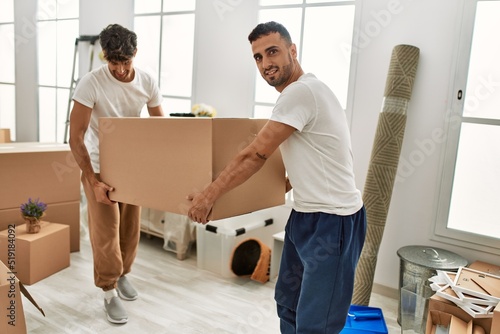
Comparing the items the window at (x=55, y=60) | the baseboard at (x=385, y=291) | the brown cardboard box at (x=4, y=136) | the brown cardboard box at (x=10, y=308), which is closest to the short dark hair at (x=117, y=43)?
the brown cardboard box at (x=10, y=308)

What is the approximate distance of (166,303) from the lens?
2.53 metres

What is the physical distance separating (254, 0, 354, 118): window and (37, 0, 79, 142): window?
2.64 m

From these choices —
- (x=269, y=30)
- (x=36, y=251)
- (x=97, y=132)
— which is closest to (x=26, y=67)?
(x=36, y=251)

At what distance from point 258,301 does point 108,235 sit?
95cm

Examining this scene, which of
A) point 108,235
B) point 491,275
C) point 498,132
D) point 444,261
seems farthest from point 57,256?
point 498,132

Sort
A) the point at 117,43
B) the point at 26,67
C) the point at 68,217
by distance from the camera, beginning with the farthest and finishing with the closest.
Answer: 1. the point at 26,67
2. the point at 68,217
3. the point at 117,43

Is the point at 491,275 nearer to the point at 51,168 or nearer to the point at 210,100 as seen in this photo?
the point at 210,100

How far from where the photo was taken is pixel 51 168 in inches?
122

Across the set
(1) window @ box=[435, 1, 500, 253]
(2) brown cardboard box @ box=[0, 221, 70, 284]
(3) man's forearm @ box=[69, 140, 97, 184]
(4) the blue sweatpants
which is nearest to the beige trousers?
(3) man's forearm @ box=[69, 140, 97, 184]

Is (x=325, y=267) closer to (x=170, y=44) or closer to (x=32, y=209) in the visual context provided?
(x=32, y=209)

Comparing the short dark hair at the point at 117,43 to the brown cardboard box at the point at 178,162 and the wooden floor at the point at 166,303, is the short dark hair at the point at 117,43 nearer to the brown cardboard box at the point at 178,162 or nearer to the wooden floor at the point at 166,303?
the brown cardboard box at the point at 178,162

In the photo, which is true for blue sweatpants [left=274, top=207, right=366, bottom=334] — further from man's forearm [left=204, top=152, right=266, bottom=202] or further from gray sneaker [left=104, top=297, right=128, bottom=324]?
gray sneaker [left=104, top=297, right=128, bottom=324]

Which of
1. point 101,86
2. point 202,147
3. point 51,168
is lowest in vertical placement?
point 51,168

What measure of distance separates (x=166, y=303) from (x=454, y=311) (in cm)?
149
